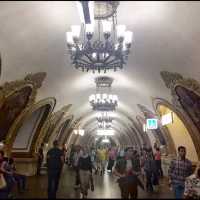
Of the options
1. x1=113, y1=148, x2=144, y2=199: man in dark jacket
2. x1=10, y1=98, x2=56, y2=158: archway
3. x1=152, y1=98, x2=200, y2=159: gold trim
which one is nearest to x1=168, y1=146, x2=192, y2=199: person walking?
x1=113, y1=148, x2=144, y2=199: man in dark jacket

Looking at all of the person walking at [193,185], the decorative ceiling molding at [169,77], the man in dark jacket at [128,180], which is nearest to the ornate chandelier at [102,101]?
the decorative ceiling molding at [169,77]

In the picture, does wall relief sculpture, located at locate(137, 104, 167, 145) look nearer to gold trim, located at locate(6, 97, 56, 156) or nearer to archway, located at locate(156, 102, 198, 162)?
archway, located at locate(156, 102, 198, 162)

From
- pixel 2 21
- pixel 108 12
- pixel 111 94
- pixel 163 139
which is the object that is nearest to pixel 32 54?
pixel 2 21

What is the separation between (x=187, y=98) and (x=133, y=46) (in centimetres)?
263

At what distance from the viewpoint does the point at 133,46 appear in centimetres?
971

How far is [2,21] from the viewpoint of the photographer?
7336 millimetres

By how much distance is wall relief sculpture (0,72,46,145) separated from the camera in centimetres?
1073

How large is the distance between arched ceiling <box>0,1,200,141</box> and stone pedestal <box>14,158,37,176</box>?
500 centimetres

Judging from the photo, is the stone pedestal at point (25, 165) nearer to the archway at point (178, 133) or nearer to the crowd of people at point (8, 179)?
the crowd of people at point (8, 179)

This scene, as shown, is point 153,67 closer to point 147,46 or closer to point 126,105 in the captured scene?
point 147,46

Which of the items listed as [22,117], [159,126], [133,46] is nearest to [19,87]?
[22,117]

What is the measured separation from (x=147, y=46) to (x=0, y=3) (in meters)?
4.16

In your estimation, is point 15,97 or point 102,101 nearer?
point 15,97

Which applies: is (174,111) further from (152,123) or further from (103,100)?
(152,123)
